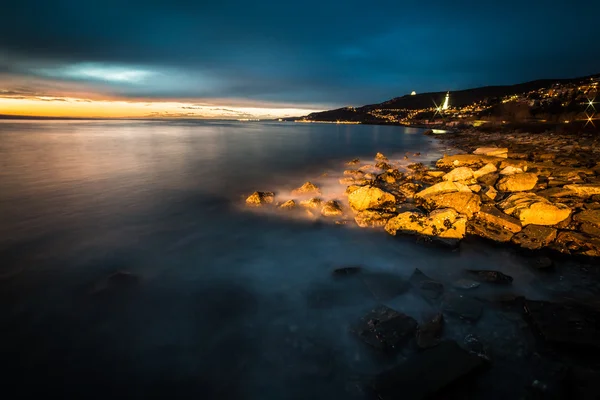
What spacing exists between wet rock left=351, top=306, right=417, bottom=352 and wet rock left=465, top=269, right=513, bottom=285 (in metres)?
2.50

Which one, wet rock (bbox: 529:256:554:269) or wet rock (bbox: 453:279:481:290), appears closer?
wet rock (bbox: 453:279:481:290)

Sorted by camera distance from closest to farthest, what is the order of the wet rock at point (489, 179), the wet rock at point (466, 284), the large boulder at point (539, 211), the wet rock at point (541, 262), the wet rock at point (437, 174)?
the wet rock at point (466, 284), the wet rock at point (541, 262), the large boulder at point (539, 211), the wet rock at point (489, 179), the wet rock at point (437, 174)

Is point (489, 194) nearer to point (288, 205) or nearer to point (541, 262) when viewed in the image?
point (541, 262)

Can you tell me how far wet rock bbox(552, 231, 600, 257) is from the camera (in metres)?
6.83

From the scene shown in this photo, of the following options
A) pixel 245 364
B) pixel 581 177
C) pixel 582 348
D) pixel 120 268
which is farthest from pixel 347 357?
pixel 581 177

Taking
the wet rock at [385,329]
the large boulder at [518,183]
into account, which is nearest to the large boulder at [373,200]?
the large boulder at [518,183]

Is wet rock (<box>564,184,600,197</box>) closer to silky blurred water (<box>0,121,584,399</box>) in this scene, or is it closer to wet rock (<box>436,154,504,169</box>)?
silky blurred water (<box>0,121,584,399</box>)

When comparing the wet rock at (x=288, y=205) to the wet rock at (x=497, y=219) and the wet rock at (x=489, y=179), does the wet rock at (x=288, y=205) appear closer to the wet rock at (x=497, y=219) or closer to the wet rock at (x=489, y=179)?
the wet rock at (x=497, y=219)

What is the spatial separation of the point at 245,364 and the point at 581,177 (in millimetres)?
14943

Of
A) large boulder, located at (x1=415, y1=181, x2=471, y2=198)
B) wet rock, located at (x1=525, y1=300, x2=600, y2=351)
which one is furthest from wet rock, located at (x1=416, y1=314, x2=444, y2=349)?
large boulder, located at (x1=415, y1=181, x2=471, y2=198)

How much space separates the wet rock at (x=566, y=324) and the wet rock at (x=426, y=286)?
1445 millimetres

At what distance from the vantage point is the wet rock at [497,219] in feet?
25.3

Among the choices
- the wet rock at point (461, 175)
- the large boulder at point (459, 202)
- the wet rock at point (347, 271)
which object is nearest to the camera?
the wet rock at point (347, 271)

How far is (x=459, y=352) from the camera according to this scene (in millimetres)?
3932
